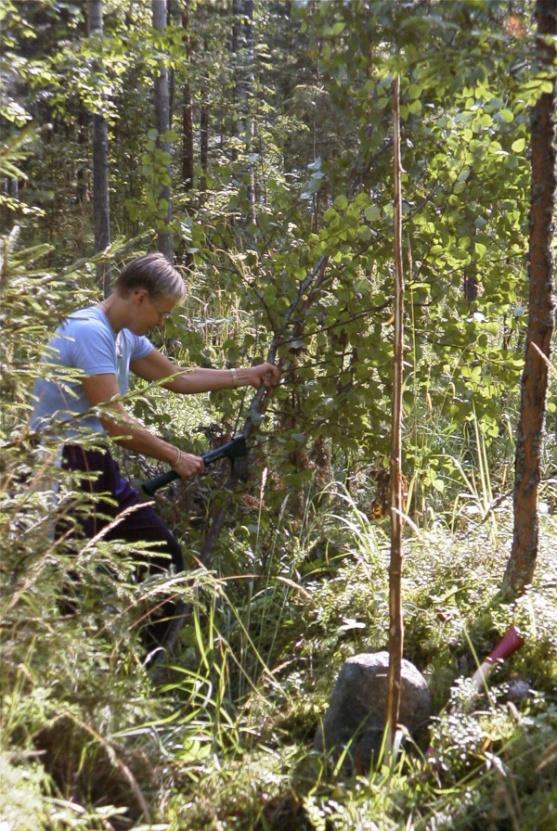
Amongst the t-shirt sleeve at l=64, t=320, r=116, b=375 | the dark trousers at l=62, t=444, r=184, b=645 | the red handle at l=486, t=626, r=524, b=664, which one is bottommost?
the red handle at l=486, t=626, r=524, b=664

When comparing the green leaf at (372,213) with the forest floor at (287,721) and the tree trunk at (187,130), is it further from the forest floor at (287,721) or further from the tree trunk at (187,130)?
the tree trunk at (187,130)

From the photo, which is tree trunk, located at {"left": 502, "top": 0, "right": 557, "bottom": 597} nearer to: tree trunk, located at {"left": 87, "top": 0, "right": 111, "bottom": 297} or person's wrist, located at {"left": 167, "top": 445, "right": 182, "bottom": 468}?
person's wrist, located at {"left": 167, "top": 445, "right": 182, "bottom": 468}

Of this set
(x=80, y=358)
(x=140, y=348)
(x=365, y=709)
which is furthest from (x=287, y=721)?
(x=140, y=348)

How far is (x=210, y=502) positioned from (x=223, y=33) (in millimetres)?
13730

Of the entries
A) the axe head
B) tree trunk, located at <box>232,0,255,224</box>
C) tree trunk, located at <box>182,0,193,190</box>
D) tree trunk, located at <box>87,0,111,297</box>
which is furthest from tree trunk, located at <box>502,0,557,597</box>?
tree trunk, located at <box>232,0,255,224</box>

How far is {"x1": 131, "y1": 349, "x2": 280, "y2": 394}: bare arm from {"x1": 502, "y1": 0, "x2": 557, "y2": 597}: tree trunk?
1.40 m

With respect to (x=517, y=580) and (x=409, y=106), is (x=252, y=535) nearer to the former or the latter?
(x=517, y=580)

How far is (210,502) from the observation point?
480cm

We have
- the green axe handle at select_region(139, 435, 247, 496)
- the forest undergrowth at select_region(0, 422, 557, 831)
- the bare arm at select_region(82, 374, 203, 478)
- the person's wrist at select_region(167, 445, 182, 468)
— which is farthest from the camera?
the green axe handle at select_region(139, 435, 247, 496)

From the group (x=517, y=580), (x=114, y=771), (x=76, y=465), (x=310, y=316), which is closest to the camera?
(x=114, y=771)

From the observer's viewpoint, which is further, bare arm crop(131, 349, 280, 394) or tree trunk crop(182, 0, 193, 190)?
tree trunk crop(182, 0, 193, 190)

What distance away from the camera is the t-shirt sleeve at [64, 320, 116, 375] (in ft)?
12.1

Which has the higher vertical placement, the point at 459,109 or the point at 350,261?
the point at 459,109

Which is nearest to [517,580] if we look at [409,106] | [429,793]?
[429,793]
